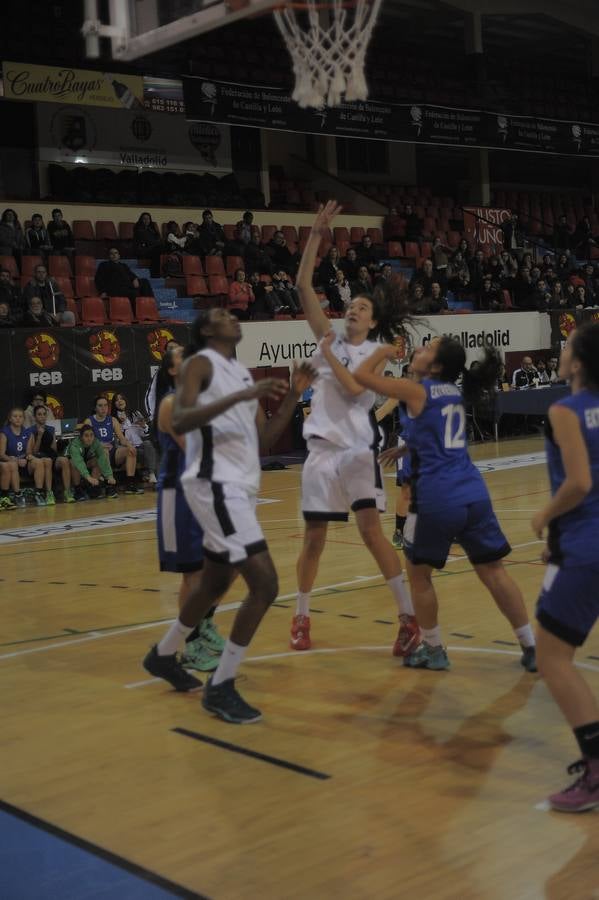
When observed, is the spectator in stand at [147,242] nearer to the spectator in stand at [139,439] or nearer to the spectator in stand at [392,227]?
the spectator in stand at [139,439]

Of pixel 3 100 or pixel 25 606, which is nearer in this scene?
pixel 25 606

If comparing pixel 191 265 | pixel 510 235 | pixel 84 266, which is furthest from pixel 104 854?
pixel 510 235

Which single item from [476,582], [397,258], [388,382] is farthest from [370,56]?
[388,382]

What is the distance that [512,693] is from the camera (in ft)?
17.0

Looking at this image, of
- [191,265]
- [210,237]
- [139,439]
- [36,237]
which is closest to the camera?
[139,439]

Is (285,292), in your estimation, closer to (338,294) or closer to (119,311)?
(338,294)

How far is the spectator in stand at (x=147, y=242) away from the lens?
18.7 metres

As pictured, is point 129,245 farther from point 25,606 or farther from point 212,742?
point 212,742

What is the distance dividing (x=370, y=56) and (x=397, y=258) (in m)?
7.61

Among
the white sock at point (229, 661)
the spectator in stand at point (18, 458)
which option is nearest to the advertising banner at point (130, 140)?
the spectator in stand at point (18, 458)

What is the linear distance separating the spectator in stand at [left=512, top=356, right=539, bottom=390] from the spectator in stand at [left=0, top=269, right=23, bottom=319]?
29.9 feet

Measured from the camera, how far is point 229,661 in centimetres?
487

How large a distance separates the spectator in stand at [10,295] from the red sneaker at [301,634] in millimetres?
9515

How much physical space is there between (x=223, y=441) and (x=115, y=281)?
12486 millimetres
